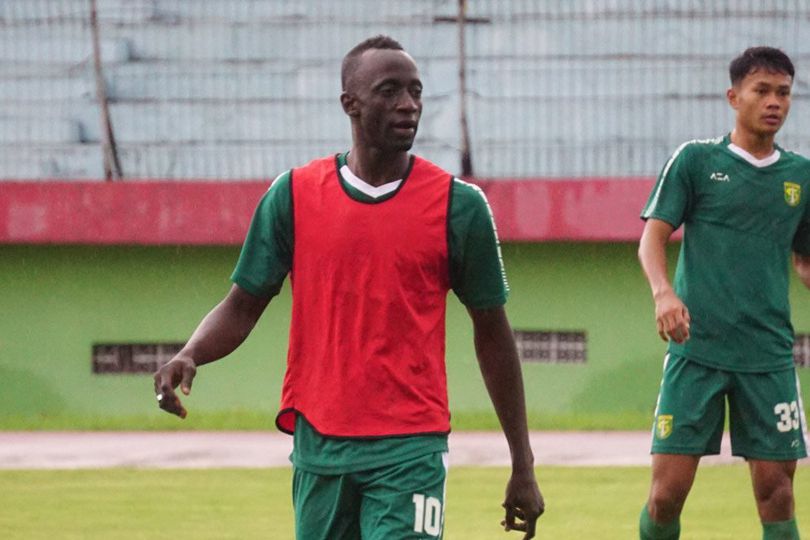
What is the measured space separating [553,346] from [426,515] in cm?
1016

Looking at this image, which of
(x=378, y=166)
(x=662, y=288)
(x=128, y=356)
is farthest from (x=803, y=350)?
(x=378, y=166)

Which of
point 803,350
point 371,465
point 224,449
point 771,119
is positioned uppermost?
point 771,119

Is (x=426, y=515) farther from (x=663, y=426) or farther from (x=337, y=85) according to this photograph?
(x=337, y=85)

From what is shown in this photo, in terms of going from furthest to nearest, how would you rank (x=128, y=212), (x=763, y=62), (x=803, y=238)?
(x=128, y=212), (x=803, y=238), (x=763, y=62)

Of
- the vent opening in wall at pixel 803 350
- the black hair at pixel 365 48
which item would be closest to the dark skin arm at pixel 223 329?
the black hair at pixel 365 48

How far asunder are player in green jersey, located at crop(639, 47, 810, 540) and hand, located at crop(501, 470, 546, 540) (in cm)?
191

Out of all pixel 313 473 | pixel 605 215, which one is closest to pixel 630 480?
pixel 605 215

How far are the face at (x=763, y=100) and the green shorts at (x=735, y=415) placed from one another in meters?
0.91

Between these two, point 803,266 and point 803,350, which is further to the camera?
point 803,350

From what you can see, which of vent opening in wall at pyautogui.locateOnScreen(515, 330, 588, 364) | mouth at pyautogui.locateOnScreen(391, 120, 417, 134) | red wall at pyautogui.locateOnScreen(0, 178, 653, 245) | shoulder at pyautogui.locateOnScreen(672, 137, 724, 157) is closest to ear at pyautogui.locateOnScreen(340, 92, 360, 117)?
mouth at pyautogui.locateOnScreen(391, 120, 417, 134)

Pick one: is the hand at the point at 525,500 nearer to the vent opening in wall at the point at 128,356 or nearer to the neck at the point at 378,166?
the neck at the point at 378,166

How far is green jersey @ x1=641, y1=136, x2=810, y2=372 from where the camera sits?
636 cm

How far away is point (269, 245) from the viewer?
4656 millimetres

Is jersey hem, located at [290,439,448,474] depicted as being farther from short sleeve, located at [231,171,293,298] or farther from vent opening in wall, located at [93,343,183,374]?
vent opening in wall, located at [93,343,183,374]
